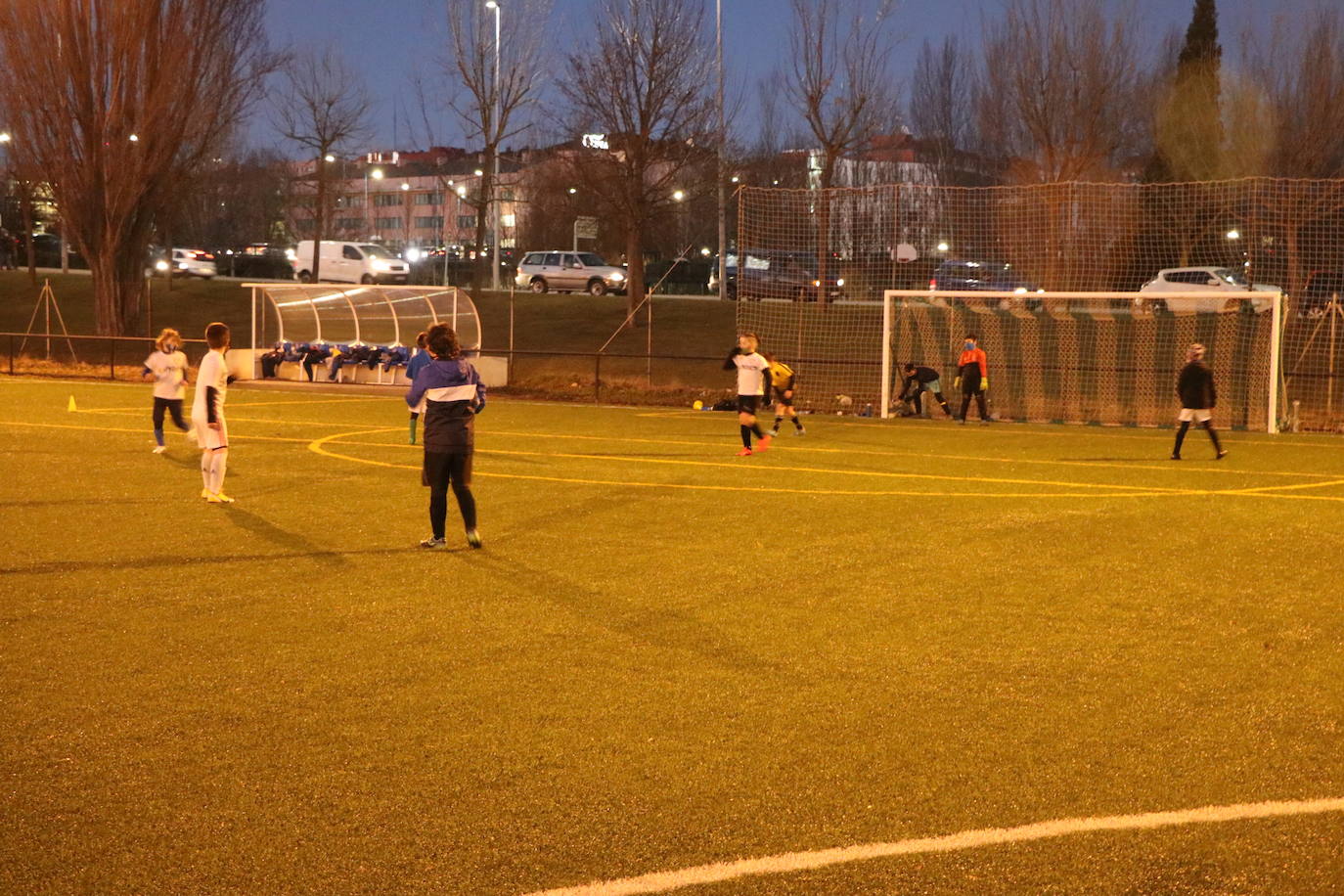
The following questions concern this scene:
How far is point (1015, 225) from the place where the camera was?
30.5 meters

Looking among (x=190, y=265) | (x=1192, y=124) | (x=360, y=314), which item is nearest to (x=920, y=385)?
(x=360, y=314)

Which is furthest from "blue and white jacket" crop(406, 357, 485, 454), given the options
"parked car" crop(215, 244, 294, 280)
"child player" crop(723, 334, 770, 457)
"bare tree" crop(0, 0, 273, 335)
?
"parked car" crop(215, 244, 294, 280)

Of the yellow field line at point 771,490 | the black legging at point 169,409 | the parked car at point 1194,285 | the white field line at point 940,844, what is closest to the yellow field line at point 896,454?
the yellow field line at point 771,490

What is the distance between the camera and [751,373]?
17656mm

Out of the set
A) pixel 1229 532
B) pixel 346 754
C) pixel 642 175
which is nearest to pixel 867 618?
pixel 346 754

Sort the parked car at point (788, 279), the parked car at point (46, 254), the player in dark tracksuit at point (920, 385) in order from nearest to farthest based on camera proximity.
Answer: the player in dark tracksuit at point (920, 385) < the parked car at point (788, 279) < the parked car at point (46, 254)

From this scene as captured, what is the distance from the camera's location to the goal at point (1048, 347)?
2448cm

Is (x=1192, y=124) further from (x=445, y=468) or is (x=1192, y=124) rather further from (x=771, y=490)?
(x=445, y=468)

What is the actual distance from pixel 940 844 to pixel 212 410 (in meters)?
9.56

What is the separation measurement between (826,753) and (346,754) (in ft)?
6.65

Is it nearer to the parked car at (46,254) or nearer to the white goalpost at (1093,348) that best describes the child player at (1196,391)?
the white goalpost at (1093,348)

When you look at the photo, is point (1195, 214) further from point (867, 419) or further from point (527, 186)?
point (527, 186)

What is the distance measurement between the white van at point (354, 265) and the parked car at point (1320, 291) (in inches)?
1205

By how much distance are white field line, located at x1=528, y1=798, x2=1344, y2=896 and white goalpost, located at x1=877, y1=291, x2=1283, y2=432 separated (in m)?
18.8
